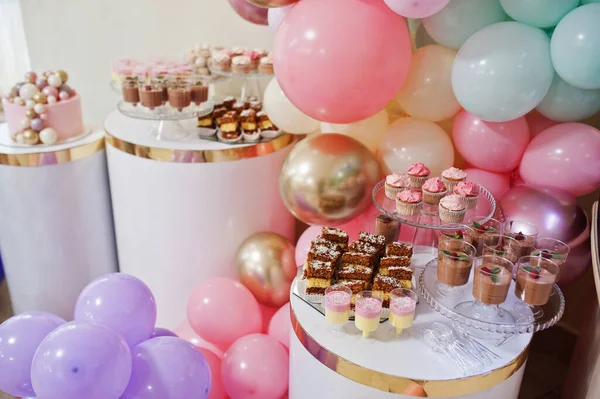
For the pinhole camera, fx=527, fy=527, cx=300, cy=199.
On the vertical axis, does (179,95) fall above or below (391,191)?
above

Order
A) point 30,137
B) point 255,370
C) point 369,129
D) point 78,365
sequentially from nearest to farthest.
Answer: point 78,365
point 255,370
point 369,129
point 30,137

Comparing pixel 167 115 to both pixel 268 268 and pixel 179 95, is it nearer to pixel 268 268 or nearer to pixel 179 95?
pixel 179 95

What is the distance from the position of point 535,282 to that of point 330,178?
34.3 inches

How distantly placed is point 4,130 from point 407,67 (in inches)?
98.1

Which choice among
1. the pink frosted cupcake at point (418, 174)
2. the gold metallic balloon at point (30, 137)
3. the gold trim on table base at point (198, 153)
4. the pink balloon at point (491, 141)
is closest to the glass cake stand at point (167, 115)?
the gold trim on table base at point (198, 153)

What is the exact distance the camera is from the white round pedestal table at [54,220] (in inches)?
112

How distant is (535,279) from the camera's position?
1702 mm

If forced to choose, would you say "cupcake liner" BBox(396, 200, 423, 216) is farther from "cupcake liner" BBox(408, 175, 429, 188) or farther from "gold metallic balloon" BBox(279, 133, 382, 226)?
"gold metallic balloon" BBox(279, 133, 382, 226)

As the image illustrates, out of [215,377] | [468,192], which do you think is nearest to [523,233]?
[468,192]

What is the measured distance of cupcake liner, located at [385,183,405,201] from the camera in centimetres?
206

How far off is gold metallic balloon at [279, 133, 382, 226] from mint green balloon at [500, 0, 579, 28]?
770 millimetres

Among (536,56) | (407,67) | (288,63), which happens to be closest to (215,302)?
(288,63)

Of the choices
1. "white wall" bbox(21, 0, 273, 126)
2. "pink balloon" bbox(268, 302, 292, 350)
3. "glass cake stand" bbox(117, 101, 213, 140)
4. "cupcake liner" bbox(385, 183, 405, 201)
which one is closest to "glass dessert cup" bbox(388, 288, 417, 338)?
"cupcake liner" bbox(385, 183, 405, 201)

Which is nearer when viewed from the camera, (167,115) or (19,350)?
(19,350)
